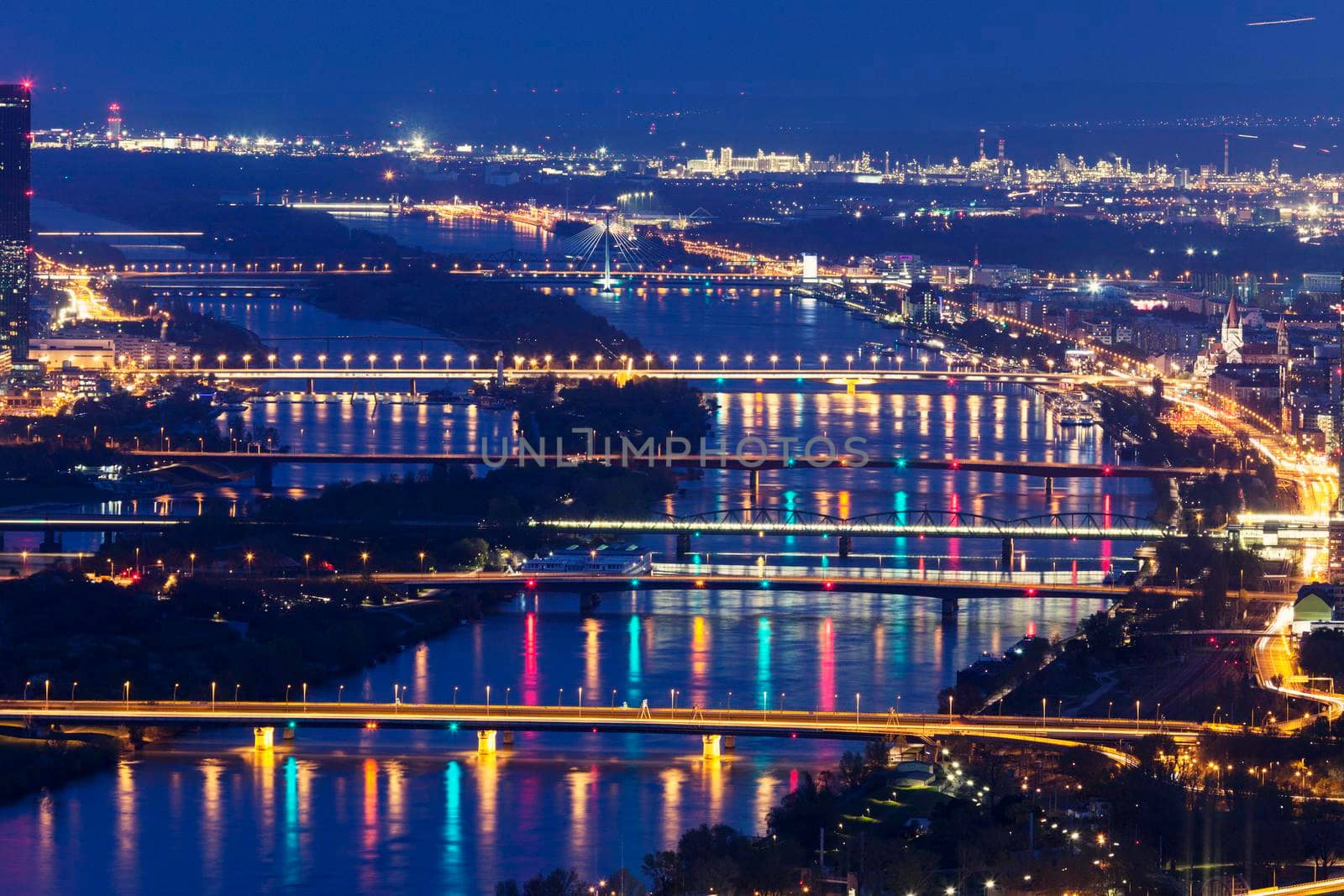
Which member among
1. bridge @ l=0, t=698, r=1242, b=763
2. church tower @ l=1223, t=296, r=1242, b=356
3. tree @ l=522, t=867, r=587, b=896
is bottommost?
tree @ l=522, t=867, r=587, b=896

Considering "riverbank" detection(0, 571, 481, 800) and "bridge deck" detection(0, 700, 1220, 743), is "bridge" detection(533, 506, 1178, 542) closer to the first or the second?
"riverbank" detection(0, 571, 481, 800)

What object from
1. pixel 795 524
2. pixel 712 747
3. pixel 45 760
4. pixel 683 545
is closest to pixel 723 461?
pixel 795 524

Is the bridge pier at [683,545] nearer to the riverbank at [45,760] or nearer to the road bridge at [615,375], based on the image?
the riverbank at [45,760]

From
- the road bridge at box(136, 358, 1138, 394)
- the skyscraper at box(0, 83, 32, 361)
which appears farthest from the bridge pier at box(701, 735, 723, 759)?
the skyscraper at box(0, 83, 32, 361)

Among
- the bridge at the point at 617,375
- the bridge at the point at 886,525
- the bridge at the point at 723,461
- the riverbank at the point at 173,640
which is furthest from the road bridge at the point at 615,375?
the riverbank at the point at 173,640

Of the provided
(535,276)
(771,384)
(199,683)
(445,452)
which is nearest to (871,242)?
(535,276)

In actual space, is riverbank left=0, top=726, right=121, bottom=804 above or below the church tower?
below
